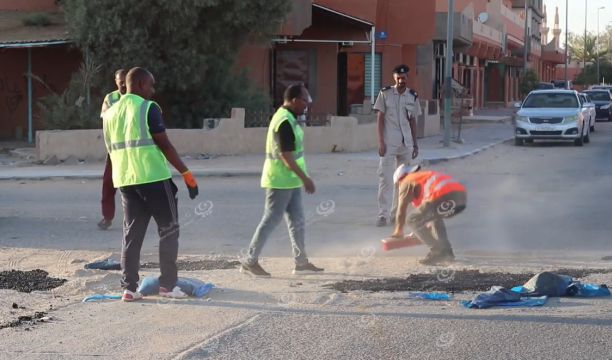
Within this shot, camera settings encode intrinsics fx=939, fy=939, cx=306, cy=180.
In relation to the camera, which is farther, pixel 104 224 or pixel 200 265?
pixel 104 224

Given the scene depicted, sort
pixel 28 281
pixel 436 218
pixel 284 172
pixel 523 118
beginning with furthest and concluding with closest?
pixel 523 118, pixel 436 218, pixel 28 281, pixel 284 172

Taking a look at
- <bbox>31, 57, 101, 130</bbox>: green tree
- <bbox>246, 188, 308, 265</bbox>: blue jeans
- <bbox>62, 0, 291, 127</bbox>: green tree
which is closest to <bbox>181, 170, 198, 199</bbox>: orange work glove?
<bbox>246, 188, 308, 265</bbox>: blue jeans

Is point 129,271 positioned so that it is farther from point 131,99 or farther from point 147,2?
point 147,2

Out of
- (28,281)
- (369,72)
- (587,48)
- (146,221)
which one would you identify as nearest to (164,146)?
(146,221)

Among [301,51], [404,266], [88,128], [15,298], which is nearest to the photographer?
[15,298]

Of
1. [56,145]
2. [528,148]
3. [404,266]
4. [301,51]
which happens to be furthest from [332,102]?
[404,266]

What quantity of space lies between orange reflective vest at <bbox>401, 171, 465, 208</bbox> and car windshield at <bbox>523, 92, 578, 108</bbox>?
63.4 feet

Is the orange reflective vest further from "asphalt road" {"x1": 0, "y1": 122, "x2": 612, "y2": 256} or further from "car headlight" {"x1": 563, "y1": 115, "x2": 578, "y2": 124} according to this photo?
"car headlight" {"x1": 563, "y1": 115, "x2": 578, "y2": 124}

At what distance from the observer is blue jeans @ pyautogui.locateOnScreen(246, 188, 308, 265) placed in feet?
26.9

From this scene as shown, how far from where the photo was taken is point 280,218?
823cm

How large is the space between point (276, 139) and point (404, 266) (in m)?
1.80

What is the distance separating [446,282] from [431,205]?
86 centimetres

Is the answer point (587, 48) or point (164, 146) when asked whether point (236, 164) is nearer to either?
point (164, 146)

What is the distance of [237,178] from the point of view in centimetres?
1736
